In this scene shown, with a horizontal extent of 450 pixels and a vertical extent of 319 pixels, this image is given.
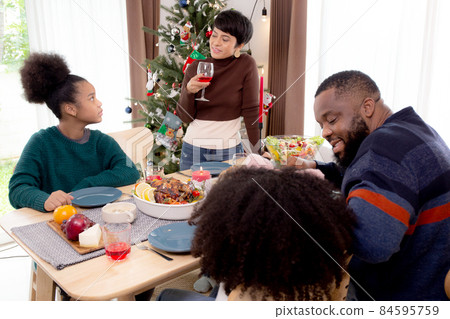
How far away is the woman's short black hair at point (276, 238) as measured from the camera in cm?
71

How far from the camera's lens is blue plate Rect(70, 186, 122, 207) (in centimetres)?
145

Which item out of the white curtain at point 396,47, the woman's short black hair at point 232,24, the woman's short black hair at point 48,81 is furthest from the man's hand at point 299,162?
the white curtain at point 396,47

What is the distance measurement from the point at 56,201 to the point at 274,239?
108cm

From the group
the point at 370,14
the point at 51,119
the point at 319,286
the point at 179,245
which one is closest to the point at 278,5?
the point at 370,14

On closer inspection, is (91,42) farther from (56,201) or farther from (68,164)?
(56,201)

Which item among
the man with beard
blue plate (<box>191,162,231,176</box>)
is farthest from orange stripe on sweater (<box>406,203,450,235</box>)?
blue plate (<box>191,162,231,176</box>)

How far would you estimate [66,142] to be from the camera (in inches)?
71.0

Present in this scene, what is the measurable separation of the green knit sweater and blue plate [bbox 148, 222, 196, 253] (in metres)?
0.63

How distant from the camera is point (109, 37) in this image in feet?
11.4

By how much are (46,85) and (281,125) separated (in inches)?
101

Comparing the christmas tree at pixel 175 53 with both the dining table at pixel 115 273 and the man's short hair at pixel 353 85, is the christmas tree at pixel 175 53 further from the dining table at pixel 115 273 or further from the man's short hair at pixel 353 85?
the dining table at pixel 115 273

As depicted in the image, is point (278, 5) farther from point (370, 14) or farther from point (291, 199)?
point (291, 199)

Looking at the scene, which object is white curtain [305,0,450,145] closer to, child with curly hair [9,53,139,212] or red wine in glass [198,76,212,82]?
red wine in glass [198,76,212,82]

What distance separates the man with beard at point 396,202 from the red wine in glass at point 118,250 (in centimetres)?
68
